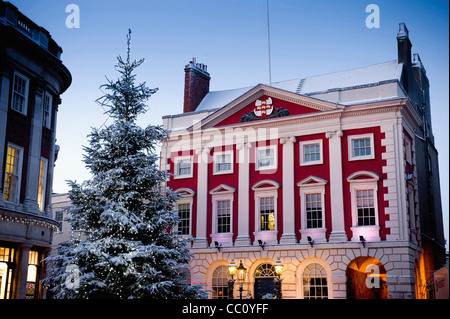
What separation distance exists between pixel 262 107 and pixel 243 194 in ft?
19.1

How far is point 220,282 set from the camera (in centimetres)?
3203

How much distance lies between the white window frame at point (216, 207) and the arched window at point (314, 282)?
5404mm

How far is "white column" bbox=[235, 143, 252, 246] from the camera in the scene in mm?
31923

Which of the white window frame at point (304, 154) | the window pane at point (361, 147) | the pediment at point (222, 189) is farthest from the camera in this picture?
the pediment at point (222, 189)

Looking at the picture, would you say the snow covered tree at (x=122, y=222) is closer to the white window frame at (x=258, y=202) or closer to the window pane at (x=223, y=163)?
the white window frame at (x=258, y=202)

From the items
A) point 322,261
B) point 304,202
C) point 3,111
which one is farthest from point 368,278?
point 3,111

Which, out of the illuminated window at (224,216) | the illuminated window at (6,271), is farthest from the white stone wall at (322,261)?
the illuminated window at (6,271)

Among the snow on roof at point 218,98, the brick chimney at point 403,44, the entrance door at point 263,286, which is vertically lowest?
the entrance door at point 263,286

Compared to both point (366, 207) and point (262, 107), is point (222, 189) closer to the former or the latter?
point (262, 107)

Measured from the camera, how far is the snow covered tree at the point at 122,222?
16375mm

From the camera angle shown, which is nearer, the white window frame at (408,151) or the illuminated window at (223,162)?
the white window frame at (408,151)

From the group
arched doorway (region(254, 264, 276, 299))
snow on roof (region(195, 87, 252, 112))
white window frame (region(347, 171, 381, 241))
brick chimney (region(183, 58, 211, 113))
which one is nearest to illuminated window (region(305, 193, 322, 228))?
white window frame (region(347, 171, 381, 241))
